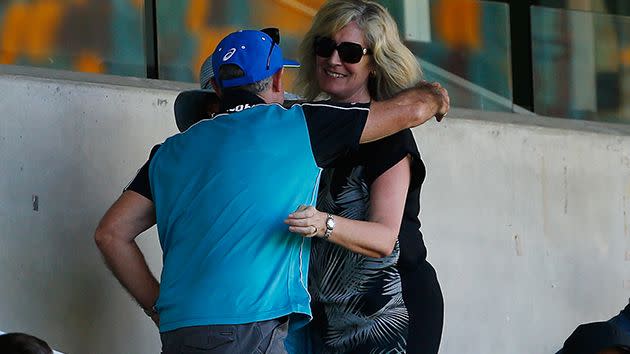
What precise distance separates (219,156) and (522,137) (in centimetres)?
294

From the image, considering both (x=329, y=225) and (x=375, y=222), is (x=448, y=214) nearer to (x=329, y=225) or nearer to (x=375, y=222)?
(x=375, y=222)

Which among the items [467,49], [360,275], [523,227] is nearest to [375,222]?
[360,275]

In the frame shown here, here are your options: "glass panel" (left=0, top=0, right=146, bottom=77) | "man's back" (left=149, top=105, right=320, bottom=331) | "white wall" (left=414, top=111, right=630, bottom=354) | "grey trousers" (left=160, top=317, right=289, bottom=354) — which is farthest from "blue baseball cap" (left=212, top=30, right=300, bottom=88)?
"white wall" (left=414, top=111, right=630, bottom=354)

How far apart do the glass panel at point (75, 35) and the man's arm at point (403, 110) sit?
1.95 metres

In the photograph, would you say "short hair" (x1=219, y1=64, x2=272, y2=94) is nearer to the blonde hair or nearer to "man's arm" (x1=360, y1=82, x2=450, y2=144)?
"man's arm" (x1=360, y1=82, x2=450, y2=144)

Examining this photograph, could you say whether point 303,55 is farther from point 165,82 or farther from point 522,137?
point 522,137

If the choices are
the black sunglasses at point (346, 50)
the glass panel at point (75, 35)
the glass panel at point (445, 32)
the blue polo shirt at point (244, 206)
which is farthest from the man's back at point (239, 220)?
the glass panel at point (445, 32)

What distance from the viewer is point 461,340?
5.90m

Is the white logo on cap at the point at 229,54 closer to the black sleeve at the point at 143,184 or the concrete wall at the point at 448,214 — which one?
the black sleeve at the point at 143,184

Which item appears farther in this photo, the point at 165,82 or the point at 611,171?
the point at 611,171

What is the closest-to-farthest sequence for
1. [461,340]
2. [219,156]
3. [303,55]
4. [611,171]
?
[219,156]
[303,55]
[461,340]
[611,171]

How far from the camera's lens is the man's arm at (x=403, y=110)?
3.62 meters

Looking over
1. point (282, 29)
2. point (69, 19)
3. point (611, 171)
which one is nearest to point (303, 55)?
point (69, 19)

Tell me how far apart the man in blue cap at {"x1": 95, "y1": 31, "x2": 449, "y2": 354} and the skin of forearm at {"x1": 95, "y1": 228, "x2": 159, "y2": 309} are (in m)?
0.17
